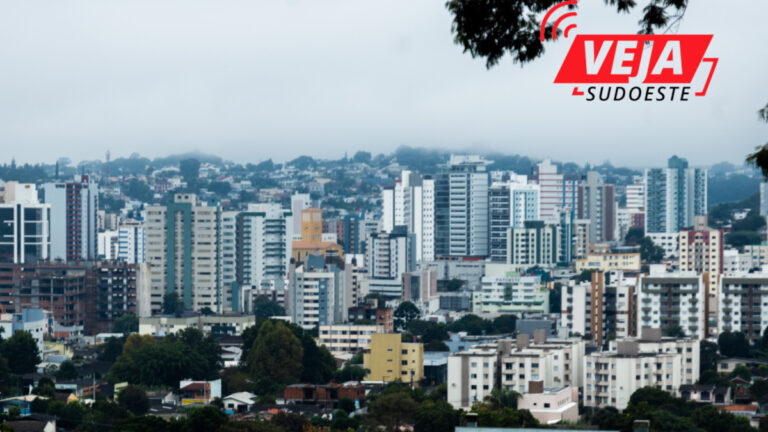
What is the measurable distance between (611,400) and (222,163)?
372 feet

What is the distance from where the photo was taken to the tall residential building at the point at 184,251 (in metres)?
52.1

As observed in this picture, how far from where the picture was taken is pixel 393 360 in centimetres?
3275

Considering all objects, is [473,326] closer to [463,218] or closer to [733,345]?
[733,345]

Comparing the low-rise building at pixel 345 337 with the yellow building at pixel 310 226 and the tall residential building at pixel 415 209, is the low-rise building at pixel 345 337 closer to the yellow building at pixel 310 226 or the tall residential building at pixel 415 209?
the tall residential building at pixel 415 209

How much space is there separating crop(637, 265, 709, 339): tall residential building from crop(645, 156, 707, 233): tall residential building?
141ft

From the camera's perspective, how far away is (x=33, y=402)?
85.7 ft

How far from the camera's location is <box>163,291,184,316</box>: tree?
50.1m

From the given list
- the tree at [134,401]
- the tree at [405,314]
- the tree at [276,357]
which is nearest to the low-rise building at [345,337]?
the tree at [405,314]

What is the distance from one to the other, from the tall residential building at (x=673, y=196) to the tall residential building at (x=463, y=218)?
10.9 meters

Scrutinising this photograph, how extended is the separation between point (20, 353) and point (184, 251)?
19.5 meters

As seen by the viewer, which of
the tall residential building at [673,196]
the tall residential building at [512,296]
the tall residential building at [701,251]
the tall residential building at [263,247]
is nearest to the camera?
the tall residential building at [512,296]

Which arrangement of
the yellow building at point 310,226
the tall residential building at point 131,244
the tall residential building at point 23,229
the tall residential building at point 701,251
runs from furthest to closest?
1. the tall residential building at point 131,244
2. the yellow building at point 310,226
3. the tall residential building at point 23,229
4. the tall residential building at point 701,251

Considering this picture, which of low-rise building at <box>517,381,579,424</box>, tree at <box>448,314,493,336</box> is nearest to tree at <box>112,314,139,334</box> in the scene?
tree at <box>448,314,493,336</box>

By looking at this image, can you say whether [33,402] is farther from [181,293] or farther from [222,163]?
[222,163]
